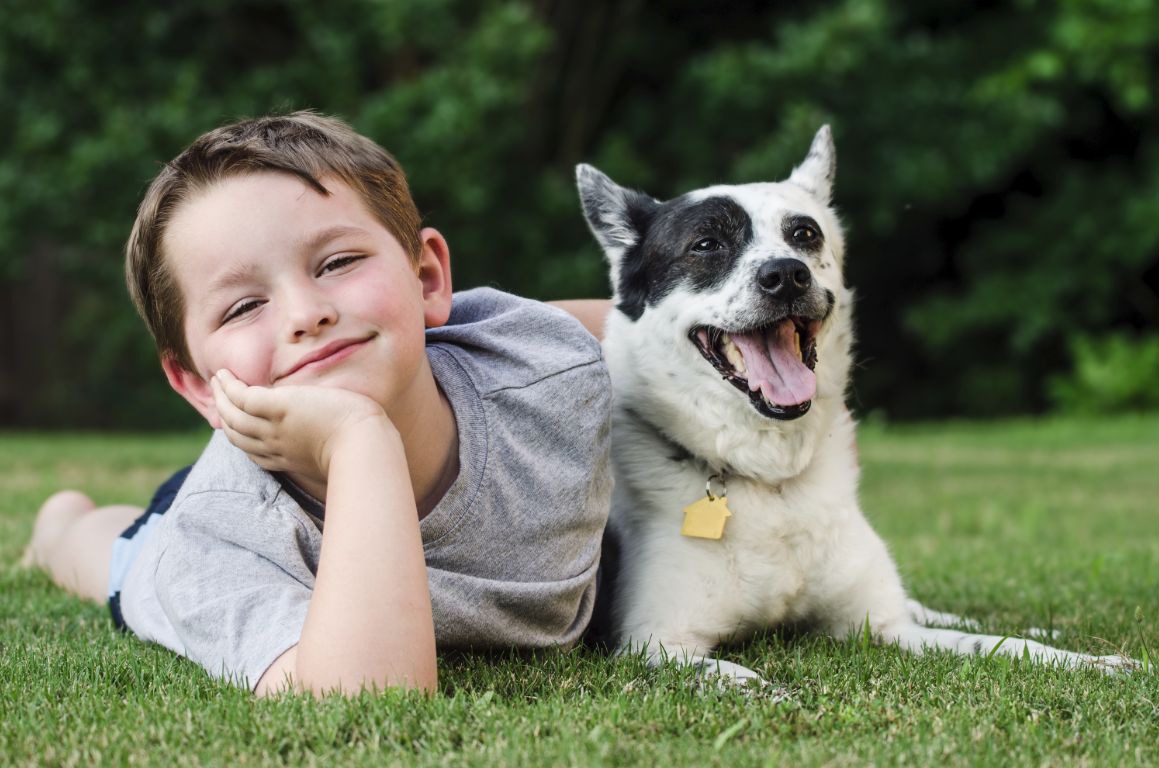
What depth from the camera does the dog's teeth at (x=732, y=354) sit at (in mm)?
2902

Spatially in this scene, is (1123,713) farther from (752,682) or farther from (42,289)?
(42,289)

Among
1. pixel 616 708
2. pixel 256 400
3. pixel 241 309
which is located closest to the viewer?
pixel 616 708

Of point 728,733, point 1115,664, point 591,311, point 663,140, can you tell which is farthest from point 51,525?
point 663,140

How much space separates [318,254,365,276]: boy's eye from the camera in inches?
86.6

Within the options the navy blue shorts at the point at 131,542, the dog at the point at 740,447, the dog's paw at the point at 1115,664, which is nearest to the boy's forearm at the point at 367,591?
the dog at the point at 740,447

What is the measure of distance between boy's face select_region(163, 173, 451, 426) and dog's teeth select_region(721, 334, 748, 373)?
91 cm

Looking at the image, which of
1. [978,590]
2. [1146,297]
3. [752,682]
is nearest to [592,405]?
[752,682]

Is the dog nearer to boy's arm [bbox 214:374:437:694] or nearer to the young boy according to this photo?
the young boy

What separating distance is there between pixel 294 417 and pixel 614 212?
4.58 ft

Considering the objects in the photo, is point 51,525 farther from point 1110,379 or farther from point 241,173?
point 1110,379

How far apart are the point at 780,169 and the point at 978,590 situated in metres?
7.52

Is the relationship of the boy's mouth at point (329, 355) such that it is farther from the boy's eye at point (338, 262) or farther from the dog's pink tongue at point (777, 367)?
the dog's pink tongue at point (777, 367)

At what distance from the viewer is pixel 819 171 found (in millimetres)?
3422

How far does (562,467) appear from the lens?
8.13ft
